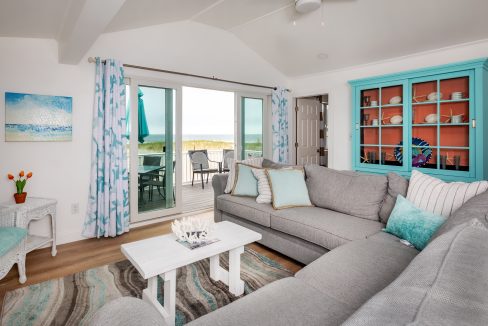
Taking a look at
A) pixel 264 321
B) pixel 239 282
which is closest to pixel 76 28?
pixel 239 282

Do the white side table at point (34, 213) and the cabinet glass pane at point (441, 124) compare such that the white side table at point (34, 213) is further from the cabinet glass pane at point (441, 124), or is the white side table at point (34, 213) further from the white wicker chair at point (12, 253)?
the cabinet glass pane at point (441, 124)

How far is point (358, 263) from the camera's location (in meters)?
1.63

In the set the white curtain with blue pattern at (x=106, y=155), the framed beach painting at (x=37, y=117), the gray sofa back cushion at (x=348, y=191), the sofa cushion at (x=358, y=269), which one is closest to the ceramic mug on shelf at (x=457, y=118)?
the gray sofa back cushion at (x=348, y=191)

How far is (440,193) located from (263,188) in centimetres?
160

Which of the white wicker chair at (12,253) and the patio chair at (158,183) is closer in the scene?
the white wicker chair at (12,253)

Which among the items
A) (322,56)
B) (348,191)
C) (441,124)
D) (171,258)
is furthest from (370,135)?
(171,258)

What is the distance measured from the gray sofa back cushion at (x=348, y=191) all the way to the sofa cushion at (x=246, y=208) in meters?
0.54

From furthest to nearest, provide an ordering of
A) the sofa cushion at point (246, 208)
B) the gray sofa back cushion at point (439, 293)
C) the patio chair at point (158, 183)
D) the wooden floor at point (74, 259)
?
the patio chair at point (158, 183)
the sofa cushion at point (246, 208)
the wooden floor at point (74, 259)
the gray sofa back cushion at point (439, 293)

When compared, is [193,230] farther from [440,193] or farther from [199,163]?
[199,163]

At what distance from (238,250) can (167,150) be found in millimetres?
2431

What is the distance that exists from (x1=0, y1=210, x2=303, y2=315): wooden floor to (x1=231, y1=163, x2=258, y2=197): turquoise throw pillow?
0.60 meters

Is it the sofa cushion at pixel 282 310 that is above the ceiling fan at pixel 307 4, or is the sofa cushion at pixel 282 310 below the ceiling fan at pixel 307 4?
below

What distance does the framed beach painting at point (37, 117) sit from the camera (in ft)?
9.55

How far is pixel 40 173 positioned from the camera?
311 centimetres
